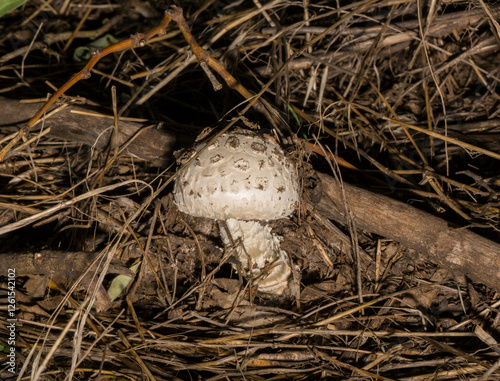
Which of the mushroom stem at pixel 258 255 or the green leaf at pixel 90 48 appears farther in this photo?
the green leaf at pixel 90 48

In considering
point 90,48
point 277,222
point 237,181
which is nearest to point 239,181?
point 237,181

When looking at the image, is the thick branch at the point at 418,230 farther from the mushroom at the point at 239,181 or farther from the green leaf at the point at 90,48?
the green leaf at the point at 90,48

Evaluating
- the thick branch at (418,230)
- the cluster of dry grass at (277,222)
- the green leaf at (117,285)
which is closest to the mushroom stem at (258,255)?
the cluster of dry grass at (277,222)

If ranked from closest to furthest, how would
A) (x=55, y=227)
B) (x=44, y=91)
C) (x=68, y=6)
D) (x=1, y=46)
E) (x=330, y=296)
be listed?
(x=330, y=296)
(x=55, y=227)
(x=44, y=91)
(x=1, y=46)
(x=68, y=6)

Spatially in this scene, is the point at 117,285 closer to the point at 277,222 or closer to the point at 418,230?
the point at 277,222

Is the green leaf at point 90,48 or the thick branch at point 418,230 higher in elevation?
the green leaf at point 90,48

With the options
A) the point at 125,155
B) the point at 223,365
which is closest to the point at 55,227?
the point at 125,155

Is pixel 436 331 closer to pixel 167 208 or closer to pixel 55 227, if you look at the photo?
pixel 167 208
